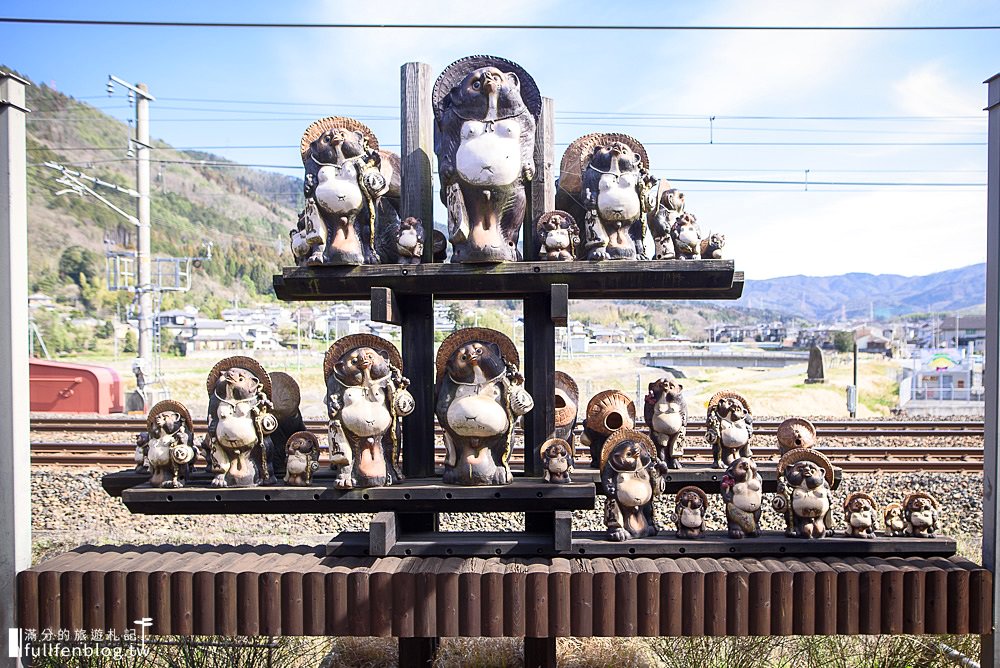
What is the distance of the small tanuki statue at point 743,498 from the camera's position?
346 centimetres

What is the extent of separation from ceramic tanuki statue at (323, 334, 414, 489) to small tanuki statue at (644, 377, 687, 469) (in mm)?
1515

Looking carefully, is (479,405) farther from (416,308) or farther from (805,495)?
(805,495)

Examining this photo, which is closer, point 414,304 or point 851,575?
point 851,575

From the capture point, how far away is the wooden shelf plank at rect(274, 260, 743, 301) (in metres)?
3.47

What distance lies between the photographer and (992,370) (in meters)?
3.30

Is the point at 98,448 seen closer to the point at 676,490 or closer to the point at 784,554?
the point at 676,490

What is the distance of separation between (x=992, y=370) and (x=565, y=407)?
7.53 ft

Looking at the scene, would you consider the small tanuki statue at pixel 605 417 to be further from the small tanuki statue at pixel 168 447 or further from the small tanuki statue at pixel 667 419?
the small tanuki statue at pixel 168 447

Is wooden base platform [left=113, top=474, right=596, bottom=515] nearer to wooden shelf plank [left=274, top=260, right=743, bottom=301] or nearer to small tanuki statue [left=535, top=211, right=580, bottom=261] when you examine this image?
wooden shelf plank [left=274, top=260, right=743, bottom=301]

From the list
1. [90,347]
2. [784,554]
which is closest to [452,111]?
[784,554]

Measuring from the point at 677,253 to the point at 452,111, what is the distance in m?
1.44

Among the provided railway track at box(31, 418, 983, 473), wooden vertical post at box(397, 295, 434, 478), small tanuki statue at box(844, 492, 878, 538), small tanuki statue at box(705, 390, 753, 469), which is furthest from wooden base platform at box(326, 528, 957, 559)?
railway track at box(31, 418, 983, 473)

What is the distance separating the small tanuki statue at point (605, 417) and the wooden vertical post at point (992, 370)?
1.84 m

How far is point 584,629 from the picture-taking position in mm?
3240
